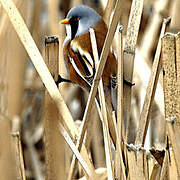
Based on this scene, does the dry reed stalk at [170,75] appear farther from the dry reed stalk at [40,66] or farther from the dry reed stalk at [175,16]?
the dry reed stalk at [175,16]

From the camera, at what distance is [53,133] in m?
0.75

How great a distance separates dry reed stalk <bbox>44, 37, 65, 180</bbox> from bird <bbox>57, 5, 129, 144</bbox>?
0.07 meters

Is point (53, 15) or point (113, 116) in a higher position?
point (53, 15)

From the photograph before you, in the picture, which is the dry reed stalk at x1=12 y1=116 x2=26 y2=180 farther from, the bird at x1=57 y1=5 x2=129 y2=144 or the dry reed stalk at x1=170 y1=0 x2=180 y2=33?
the dry reed stalk at x1=170 y1=0 x2=180 y2=33

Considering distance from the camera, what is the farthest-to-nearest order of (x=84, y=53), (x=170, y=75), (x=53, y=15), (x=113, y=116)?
(x=53, y=15) → (x=84, y=53) → (x=113, y=116) → (x=170, y=75)

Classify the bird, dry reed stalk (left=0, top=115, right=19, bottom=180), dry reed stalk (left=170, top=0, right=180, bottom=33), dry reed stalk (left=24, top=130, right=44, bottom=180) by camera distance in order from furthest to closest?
dry reed stalk (left=24, top=130, right=44, bottom=180) < dry reed stalk (left=170, top=0, right=180, bottom=33) < the bird < dry reed stalk (left=0, top=115, right=19, bottom=180)

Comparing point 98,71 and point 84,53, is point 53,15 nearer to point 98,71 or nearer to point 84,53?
point 84,53

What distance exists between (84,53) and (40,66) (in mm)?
236

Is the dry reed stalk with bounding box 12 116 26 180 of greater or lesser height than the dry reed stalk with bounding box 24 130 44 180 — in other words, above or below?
above

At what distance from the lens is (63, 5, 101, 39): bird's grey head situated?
117 centimetres

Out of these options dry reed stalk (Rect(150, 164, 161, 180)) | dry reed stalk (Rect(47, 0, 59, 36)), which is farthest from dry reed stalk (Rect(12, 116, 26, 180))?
dry reed stalk (Rect(47, 0, 59, 36))

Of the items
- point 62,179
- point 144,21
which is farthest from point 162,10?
point 62,179

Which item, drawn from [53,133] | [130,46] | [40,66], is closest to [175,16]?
[130,46]

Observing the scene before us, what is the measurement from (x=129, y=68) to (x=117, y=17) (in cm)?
17
